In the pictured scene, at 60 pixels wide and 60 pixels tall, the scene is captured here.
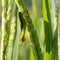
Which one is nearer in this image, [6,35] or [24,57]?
[6,35]

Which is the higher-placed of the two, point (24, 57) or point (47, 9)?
point (47, 9)

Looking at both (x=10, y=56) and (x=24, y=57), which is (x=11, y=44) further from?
(x=24, y=57)

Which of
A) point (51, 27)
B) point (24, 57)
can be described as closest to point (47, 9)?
point (51, 27)

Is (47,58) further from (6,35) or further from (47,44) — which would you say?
(6,35)

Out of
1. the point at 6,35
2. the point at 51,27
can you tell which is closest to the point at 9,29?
the point at 6,35

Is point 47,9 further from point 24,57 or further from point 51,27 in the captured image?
point 24,57

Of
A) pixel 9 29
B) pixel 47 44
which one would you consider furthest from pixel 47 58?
pixel 9 29

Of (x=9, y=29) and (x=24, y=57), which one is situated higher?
(x=9, y=29)

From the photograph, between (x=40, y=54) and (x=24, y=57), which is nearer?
(x=40, y=54)
